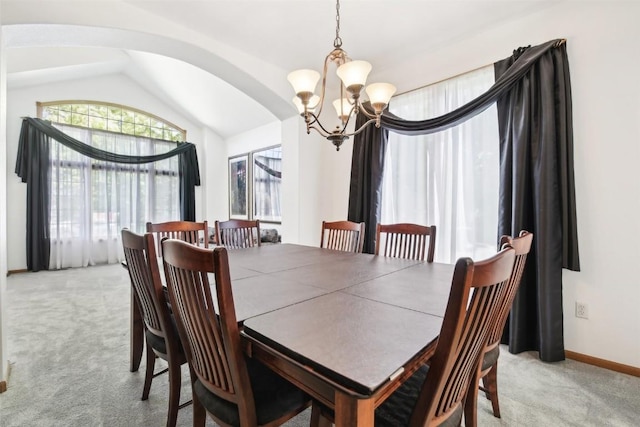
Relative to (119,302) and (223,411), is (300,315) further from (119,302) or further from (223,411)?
(119,302)

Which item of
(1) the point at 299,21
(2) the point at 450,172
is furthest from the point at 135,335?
(2) the point at 450,172

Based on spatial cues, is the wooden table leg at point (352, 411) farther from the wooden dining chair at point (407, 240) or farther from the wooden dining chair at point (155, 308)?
the wooden dining chair at point (407, 240)

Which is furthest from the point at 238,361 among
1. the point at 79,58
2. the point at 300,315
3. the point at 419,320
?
the point at 79,58

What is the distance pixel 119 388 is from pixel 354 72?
2.30m

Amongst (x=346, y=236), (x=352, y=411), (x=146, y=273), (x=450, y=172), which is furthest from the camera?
(x=450, y=172)

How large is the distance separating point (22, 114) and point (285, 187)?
14.6ft

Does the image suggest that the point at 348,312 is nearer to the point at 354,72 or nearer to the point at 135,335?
the point at 354,72

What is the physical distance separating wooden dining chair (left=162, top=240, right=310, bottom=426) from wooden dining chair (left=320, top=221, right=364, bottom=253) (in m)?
1.48

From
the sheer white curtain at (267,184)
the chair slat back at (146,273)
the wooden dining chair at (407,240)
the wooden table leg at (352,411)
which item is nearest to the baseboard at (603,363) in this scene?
the wooden dining chair at (407,240)

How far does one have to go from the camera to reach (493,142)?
8.09 feet

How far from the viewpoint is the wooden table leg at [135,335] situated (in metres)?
1.90

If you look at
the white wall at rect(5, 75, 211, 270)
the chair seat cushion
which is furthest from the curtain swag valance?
the white wall at rect(5, 75, 211, 270)

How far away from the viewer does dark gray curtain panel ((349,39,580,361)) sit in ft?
6.72

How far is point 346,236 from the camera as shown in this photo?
8.49 feet
